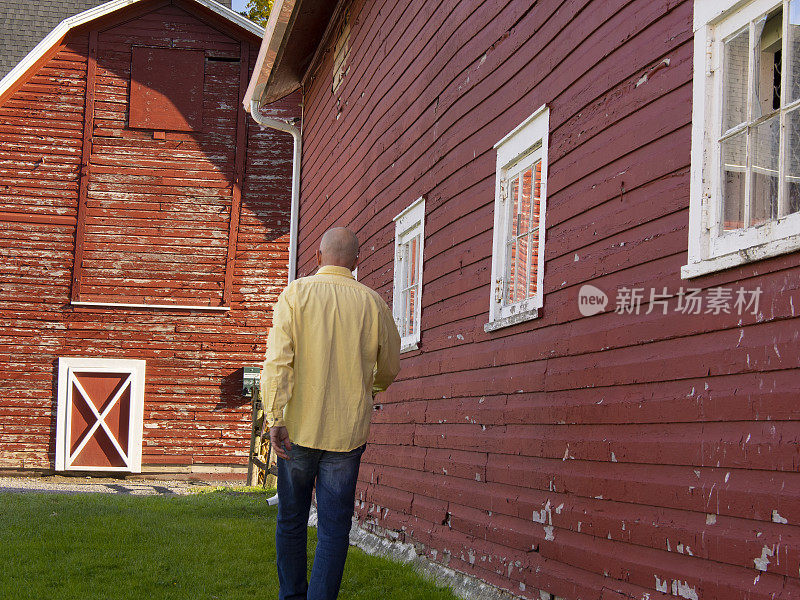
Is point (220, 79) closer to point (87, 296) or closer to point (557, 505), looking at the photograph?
point (87, 296)

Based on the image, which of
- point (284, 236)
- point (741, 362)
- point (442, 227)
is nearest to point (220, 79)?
point (284, 236)

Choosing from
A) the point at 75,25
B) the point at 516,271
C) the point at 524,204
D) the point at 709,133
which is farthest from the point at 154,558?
the point at 75,25

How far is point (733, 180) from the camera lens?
3453 millimetres

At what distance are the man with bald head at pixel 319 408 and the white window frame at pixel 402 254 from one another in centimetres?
297

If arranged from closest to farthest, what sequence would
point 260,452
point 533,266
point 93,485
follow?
1. point 533,266
2. point 260,452
3. point 93,485

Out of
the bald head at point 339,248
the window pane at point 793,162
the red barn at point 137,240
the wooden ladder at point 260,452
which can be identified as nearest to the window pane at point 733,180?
the window pane at point 793,162

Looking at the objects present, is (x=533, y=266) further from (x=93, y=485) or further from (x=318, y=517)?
(x=93, y=485)

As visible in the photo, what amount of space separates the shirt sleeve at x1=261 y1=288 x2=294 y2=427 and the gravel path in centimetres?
1062

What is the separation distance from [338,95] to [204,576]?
21.2 ft

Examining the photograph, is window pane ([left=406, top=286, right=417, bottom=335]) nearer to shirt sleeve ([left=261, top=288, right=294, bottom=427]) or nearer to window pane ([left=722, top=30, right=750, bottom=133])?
shirt sleeve ([left=261, top=288, right=294, bottom=427])

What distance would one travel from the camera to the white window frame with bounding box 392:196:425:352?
24.1 ft

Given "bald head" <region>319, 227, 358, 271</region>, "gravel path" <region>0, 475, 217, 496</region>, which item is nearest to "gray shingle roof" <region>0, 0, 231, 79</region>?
"gravel path" <region>0, 475, 217, 496</region>

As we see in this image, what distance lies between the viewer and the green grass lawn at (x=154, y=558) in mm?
5480

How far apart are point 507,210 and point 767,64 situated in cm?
240
